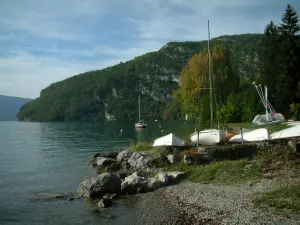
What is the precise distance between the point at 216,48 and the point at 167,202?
58.8 meters

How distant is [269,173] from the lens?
68.9 feet

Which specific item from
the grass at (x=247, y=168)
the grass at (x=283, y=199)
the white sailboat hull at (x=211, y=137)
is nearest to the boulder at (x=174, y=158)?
the grass at (x=247, y=168)

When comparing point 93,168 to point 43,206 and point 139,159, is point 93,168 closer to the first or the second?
point 139,159

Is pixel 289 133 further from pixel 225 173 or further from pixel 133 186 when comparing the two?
pixel 133 186

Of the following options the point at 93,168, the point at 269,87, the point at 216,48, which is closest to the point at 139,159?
the point at 93,168

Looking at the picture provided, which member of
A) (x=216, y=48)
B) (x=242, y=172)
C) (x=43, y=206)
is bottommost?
(x=43, y=206)

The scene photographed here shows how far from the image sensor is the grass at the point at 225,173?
69.9 feet

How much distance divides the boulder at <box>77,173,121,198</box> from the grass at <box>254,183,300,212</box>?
30.0 feet

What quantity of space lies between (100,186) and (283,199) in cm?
1083

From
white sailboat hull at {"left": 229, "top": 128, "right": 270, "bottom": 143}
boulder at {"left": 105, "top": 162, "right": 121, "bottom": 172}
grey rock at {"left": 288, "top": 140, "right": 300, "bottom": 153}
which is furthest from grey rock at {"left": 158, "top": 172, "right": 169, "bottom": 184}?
white sailboat hull at {"left": 229, "top": 128, "right": 270, "bottom": 143}

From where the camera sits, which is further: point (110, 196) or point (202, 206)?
point (110, 196)

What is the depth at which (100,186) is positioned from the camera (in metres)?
21.9

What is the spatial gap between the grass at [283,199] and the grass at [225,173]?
355 centimetres

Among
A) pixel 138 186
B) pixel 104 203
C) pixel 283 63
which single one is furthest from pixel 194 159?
pixel 283 63
